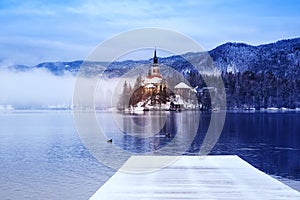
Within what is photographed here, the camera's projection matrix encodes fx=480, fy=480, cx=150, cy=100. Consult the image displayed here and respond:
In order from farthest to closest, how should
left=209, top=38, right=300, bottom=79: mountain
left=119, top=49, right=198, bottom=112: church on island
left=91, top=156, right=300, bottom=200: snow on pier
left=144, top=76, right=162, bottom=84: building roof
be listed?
left=209, top=38, right=300, bottom=79: mountain, left=119, top=49, right=198, bottom=112: church on island, left=144, top=76, right=162, bottom=84: building roof, left=91, top=156, right=300, bottom=200: snow on pier

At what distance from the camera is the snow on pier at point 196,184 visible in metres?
8.88

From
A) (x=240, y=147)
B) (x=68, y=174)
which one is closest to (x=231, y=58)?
(x=240, y=147)

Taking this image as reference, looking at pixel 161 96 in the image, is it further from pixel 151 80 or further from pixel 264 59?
pixel 264 59

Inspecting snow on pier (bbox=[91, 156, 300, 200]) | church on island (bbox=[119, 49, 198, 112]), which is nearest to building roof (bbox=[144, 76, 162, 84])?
church on island (bbox=[119, 49, 198, 112])

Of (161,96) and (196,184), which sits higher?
(161,96)

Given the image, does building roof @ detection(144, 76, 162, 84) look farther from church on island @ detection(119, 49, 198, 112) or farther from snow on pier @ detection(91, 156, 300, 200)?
snow on pier @ detection(91, 156, 300, 200)

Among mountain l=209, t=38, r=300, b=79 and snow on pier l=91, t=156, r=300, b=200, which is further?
mountain l=209, t=38, r=300, b=79

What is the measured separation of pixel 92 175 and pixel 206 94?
8651cm

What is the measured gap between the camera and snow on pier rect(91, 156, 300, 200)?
8.88m

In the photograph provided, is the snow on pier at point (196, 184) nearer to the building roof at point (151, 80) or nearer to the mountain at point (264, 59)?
the building roof at point (151, 80)

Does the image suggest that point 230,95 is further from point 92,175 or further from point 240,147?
point 92,175

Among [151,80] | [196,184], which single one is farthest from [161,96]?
[196,184]

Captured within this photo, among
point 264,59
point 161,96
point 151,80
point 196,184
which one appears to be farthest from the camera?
point 264,59

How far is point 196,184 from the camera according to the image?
33.2ft
